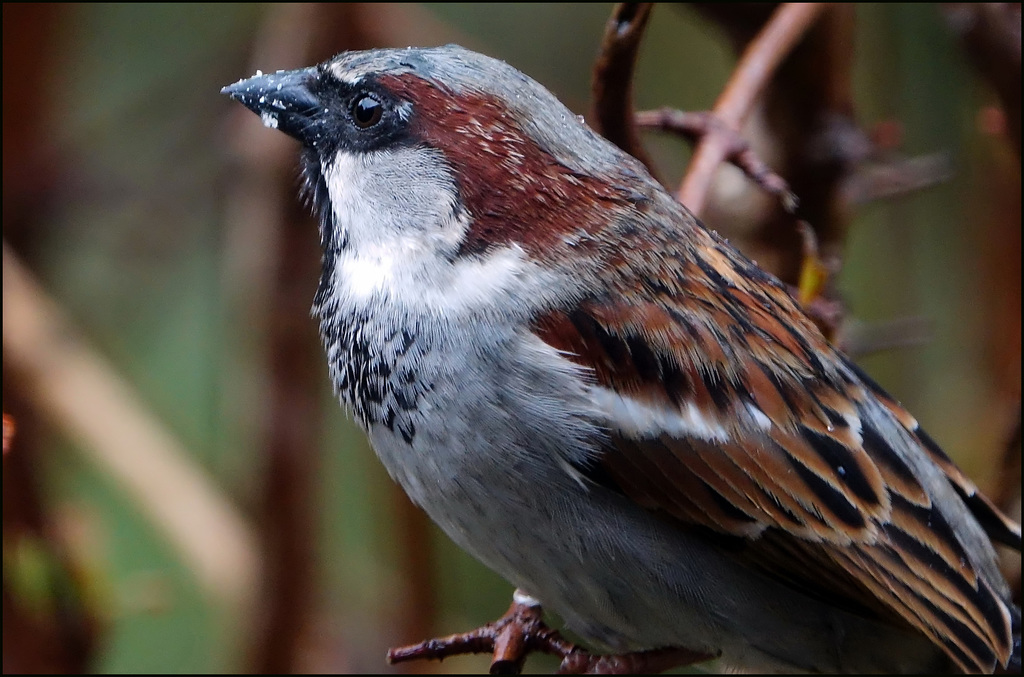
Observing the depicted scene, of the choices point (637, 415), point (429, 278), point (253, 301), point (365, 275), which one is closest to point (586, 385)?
point (637, 415)

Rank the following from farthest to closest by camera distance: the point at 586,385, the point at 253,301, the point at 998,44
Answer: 1. the point at 253,301
2. the point at 998,44
3. the point at 586,385

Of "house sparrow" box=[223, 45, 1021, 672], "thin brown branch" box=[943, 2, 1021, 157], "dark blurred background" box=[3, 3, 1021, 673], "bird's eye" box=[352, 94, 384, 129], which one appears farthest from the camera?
"dark blurred background" box=[3, 3, 1021, 673]

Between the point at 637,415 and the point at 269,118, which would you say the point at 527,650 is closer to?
the point at 637,415

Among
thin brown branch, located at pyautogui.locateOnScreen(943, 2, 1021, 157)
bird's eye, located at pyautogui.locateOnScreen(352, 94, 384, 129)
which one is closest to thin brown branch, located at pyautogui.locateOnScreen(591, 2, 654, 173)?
bird's eye, located at pyautogui.locateOnScreen(352, 94, 384, 129)

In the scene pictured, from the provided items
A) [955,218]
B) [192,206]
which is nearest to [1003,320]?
[955,218]

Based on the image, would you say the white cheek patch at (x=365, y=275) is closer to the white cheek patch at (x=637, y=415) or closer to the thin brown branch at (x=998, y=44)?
the white cheek patch at (x=637, y=415)

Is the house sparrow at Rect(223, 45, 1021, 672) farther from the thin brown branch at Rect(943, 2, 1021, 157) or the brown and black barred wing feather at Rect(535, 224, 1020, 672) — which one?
the thin brown branch at Rect(943, 2, 1021, 157)

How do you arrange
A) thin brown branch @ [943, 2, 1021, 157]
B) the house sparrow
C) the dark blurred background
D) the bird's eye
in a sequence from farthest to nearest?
the dark blurred background < thin brown branch @ [943, 2, 1021, 157] < the bird's eye < the house sparrow

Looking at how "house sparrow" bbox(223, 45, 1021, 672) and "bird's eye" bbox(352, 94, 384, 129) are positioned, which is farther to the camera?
"bird's eye" bbox(352, 94, 384, 129)
